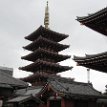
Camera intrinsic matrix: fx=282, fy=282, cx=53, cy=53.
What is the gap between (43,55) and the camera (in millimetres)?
57781

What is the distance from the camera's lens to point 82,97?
29562 mm

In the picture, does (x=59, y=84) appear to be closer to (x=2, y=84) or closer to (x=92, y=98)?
(x=92, y=98)

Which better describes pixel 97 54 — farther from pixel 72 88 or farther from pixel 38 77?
pixel 38 77

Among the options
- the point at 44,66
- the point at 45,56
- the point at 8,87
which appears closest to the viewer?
the point at 8,87

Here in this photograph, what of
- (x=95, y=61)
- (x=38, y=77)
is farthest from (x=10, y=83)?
(x=38, y=77)

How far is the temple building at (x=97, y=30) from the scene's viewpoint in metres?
Result: 18.1

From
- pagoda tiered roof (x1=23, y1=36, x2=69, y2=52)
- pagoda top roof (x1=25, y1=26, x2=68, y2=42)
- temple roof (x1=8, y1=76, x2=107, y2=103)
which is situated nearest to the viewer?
temple roof (x1=8, y1=76, x2=107, y2=103)

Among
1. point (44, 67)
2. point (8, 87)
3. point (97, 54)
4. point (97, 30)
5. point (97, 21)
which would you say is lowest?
point (8, 87)

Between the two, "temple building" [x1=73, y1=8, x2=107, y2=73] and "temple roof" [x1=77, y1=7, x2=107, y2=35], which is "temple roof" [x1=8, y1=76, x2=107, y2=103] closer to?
"temple building" [x1=73, y1=8, x2=107, y2=73]

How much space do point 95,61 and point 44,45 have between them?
4070 cm

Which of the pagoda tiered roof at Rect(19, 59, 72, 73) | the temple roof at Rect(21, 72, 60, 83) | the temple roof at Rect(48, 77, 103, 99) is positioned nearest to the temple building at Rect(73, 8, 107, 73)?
the temple roof at Rect(48, 77, 103, 99)

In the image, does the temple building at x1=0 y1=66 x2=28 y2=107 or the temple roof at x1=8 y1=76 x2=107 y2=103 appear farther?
the temple roof at x1=8 y1=76 x2=107 y2=103

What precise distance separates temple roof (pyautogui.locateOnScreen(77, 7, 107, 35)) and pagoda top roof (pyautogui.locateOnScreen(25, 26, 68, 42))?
124ft

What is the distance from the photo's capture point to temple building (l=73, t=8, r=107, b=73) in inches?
714
